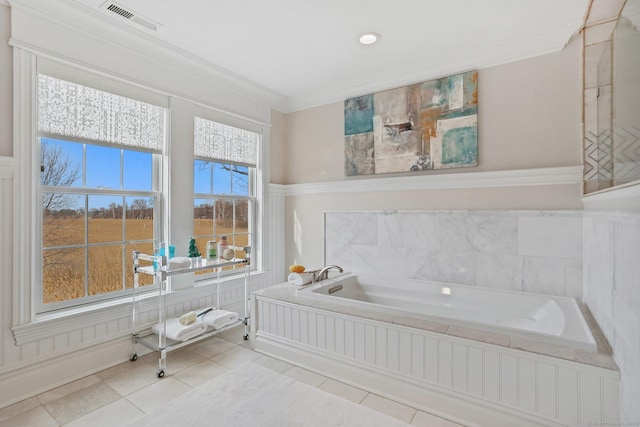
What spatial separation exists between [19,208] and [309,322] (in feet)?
6.44

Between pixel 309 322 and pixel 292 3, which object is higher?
pixel 292 3

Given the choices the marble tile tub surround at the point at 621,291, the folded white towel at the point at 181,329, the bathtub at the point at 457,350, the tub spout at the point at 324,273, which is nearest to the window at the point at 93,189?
the folded white towel at the point at 181,329

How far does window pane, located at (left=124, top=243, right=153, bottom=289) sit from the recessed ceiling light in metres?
2.41

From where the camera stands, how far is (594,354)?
144 centimetres

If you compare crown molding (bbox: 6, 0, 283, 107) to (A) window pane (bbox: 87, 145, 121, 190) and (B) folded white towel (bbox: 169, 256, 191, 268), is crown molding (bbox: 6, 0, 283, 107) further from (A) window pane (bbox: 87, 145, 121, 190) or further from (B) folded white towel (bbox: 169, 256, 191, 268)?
(B) folded white towel (bbox: 169, 256, 191, 268)

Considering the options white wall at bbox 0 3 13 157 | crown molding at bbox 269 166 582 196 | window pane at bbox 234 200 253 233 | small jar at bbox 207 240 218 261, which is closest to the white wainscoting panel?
small jar at bbox 207 240 218 261

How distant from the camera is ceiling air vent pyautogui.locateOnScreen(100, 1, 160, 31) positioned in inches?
78.8

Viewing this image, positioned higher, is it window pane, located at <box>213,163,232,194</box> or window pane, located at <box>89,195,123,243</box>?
window pane, located at <box>213,163,232,194</box>

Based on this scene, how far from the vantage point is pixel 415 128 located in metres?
2.93

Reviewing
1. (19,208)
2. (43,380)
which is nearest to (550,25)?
(19,208)

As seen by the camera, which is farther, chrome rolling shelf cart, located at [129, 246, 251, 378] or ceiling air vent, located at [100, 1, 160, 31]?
chrome rolling shelf cart, located at [129, 246, 251, 378]

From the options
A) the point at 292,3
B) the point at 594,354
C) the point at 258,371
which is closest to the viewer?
the point at 594,354

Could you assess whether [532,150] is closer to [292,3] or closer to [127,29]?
[292,3]

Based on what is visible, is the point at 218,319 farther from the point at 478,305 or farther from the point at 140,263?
the point at 478,305
